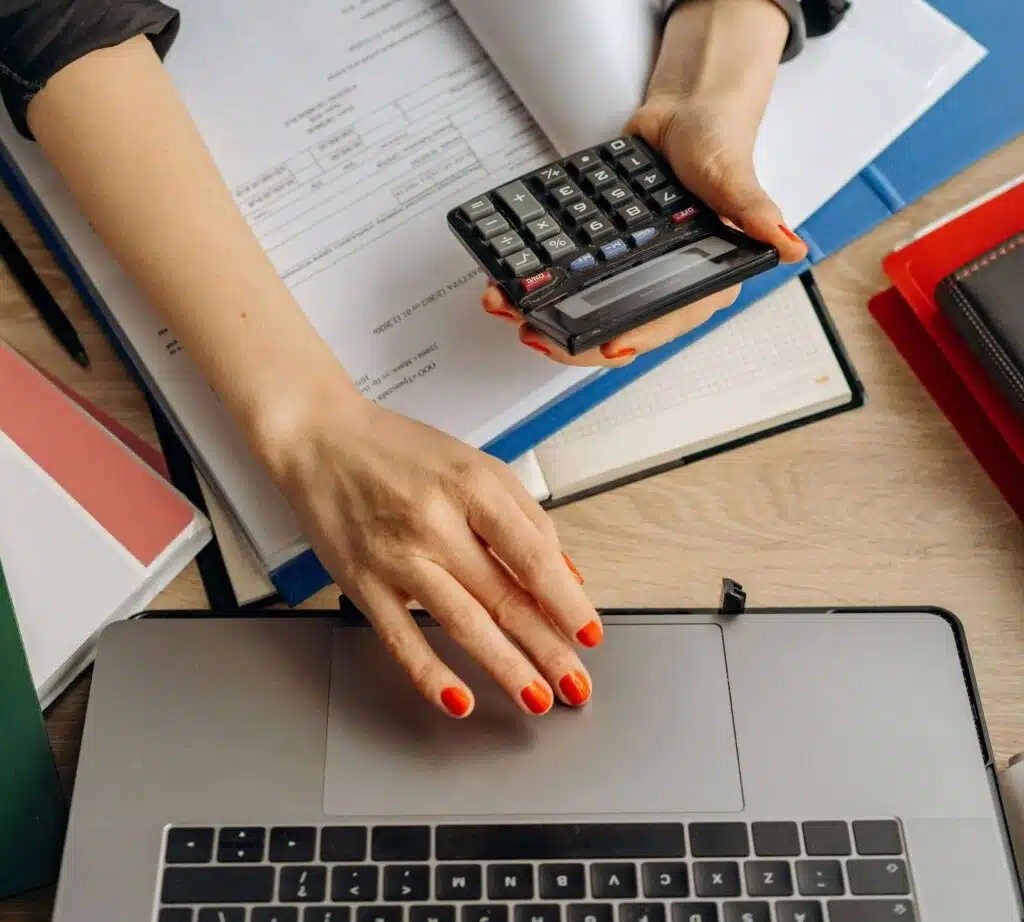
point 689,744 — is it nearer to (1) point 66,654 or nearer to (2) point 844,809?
(2) point 844,809

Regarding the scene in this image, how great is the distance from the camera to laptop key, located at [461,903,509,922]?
1.20 ft

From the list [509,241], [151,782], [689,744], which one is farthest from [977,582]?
[151,782]

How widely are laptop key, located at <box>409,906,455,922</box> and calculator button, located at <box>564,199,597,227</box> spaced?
11.6 inches

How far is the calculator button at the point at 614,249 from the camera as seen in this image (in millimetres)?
436

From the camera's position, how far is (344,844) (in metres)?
0.38

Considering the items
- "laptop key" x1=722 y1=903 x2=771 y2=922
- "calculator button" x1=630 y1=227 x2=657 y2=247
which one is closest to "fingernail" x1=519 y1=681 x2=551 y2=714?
"laptop key" x1=722 y1=903 x2=771 y2=922

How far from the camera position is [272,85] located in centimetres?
52

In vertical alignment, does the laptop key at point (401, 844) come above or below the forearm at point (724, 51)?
below

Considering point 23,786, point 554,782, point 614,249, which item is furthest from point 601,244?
point 23,786

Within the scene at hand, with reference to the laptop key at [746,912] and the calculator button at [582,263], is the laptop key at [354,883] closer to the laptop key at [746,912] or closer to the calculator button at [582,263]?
the laptop key at [746,912]

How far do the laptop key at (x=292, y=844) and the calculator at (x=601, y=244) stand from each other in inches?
8.7

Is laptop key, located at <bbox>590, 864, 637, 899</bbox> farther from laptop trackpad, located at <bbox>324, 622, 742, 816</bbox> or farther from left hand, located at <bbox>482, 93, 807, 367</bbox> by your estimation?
left hand, located at <bbox>482, 93, 807, 367</bbox>

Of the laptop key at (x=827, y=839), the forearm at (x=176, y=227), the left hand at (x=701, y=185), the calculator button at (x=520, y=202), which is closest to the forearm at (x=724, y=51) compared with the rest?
the left hand at (x=701, y=185)

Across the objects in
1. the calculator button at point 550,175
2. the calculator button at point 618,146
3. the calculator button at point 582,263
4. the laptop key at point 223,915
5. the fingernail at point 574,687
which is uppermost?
the calculator button at point 550,175
